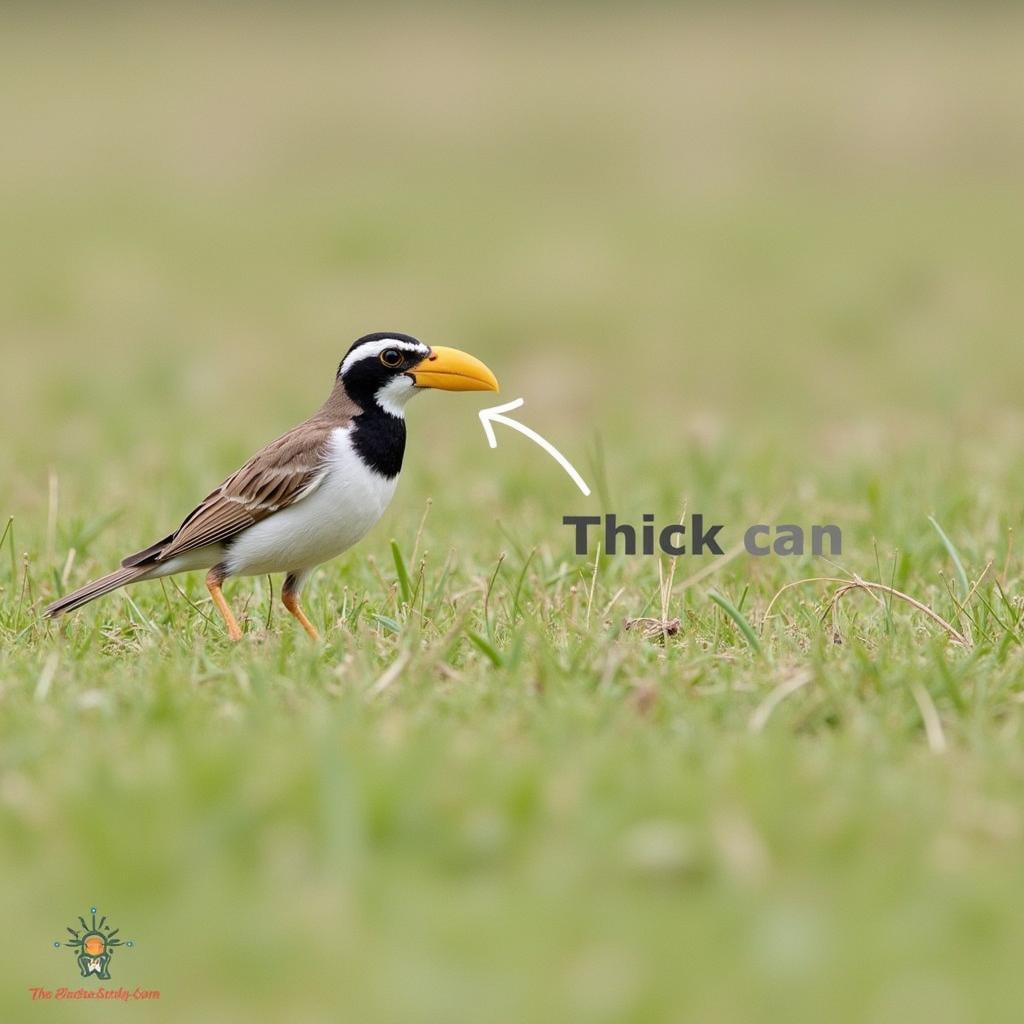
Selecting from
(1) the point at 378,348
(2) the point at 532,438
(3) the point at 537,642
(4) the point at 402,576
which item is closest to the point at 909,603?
(3) the point at 537,642

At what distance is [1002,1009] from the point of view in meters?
2.96

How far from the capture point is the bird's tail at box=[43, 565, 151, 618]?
18.6 ft

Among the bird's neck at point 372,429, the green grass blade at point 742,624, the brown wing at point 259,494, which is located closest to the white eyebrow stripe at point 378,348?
the bird's neck at point 372,429

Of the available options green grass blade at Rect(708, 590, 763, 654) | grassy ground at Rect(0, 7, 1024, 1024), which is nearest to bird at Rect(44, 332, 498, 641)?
grassy ground at Rect(0, 7, 1024, 1024)

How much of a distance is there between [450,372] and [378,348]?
10.8 inches

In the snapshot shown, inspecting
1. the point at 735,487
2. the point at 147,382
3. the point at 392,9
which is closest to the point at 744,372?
the point at 147,382

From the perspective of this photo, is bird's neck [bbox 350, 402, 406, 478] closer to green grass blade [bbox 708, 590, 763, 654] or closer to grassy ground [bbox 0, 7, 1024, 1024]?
grassy ground [bbox 0, 7, 1024, 1024]

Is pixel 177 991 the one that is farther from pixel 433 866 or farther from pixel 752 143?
pixel 752 143

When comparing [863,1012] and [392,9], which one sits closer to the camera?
[863,1012]

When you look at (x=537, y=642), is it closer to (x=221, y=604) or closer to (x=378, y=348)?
(x=221, y=604)

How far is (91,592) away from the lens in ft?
18.7

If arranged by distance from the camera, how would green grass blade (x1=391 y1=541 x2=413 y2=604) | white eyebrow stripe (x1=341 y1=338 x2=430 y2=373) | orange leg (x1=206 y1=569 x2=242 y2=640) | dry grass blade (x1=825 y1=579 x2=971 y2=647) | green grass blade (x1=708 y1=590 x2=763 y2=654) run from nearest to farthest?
green grass blade (x1=708 y1=590 x2=763 y2=654)
dry grass blade (x1=825 y1=579 x2=971 y2=647)
orange leg (x1=206 y1=569 x2=242 y2=640)
green grass blade (x1=391 y1=541 x2=413 y2=604)
white eyebrow stripe (x1=341 y1=338 x2=430 y2=373)

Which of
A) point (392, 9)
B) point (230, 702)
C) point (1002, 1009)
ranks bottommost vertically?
point (1002, 1009)

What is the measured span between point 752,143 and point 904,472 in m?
17.6
